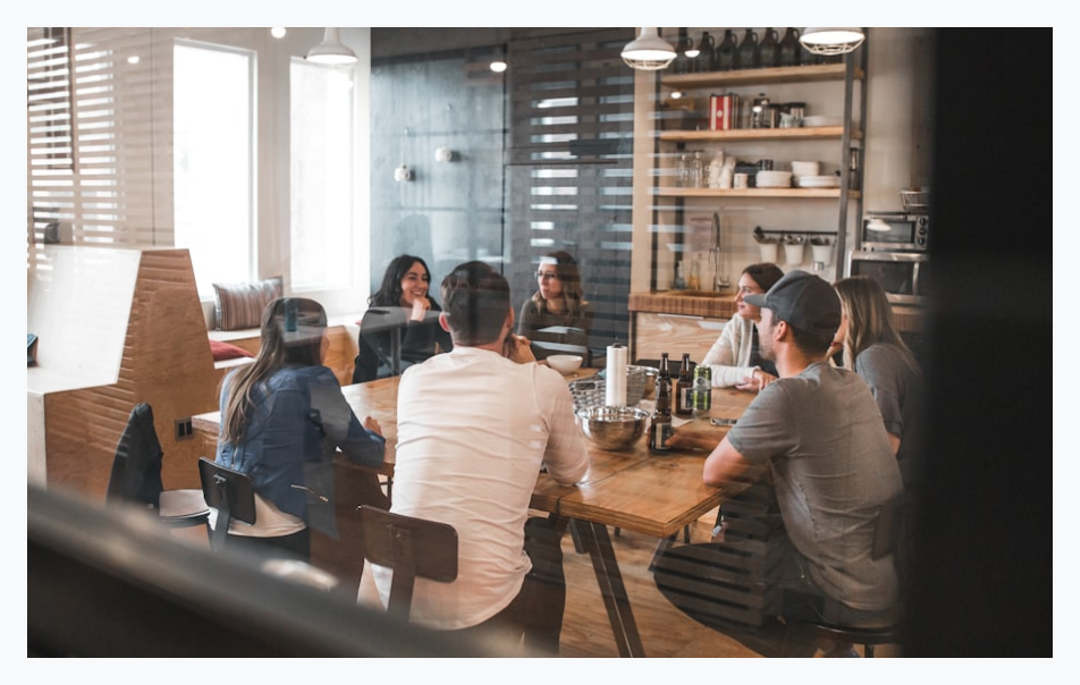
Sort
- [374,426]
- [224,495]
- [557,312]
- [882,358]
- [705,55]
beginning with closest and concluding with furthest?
[882,358] < [705,55] < [557,312] < [374,426] < [224,495]

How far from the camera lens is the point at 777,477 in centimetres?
121

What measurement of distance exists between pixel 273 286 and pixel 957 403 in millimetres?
942

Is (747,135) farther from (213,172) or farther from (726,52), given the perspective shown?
(213,172)

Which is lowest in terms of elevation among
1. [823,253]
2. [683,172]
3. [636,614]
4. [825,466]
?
[636,614]

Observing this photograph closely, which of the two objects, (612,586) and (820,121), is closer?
(820,121)

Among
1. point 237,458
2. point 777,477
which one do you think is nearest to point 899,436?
point 777,477

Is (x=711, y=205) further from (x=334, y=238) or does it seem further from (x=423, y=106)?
(x=334, y=238)

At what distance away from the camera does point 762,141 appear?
3.90 feet

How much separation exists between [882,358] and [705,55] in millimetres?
417

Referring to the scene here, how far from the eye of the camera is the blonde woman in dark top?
1.26m

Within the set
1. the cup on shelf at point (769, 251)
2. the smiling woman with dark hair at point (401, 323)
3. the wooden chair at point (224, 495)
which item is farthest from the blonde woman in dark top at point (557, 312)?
the wooden chair at point (224, 495)

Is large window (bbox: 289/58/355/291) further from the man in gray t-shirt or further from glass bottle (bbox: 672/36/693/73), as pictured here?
the man in gray t-shirt

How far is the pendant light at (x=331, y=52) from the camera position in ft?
4.32

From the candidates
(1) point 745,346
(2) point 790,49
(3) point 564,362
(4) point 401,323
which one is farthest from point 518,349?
(2) point 790,49
